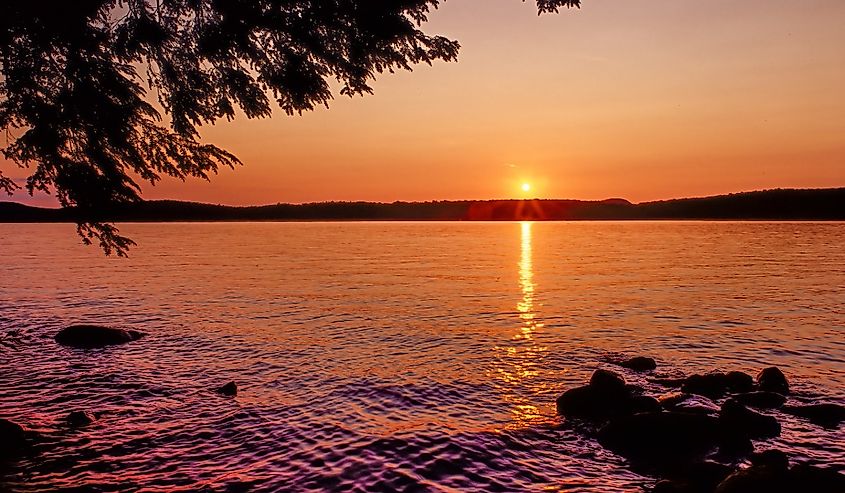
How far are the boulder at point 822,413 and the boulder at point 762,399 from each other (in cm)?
37

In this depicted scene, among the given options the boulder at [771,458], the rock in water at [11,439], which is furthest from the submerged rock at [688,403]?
the rock in water at [11,439]

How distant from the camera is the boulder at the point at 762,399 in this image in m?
13.3

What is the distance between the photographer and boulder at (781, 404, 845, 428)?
12094 mm

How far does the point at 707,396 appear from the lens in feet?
46.0

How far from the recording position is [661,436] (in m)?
10.9

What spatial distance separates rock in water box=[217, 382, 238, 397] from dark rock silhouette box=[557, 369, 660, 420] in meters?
8.19

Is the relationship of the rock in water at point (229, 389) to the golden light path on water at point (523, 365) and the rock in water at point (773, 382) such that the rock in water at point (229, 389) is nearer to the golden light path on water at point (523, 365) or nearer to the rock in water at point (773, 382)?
the golden light path on water at point (523, 365)

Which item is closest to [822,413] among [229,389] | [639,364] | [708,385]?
[708,385]

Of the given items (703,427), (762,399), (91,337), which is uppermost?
(703,427)

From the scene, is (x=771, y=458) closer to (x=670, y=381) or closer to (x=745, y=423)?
(x=745, y=423)

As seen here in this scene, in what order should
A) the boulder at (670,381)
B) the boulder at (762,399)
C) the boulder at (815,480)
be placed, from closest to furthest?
the boulder at (815,480)
the boulder at (762,399)
the boulder at (670,381)

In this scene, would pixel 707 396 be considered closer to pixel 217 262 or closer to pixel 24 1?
pixel 24 1

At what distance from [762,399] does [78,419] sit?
15.8m

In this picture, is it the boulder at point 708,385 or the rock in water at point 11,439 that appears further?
the boulder at point 708,385
